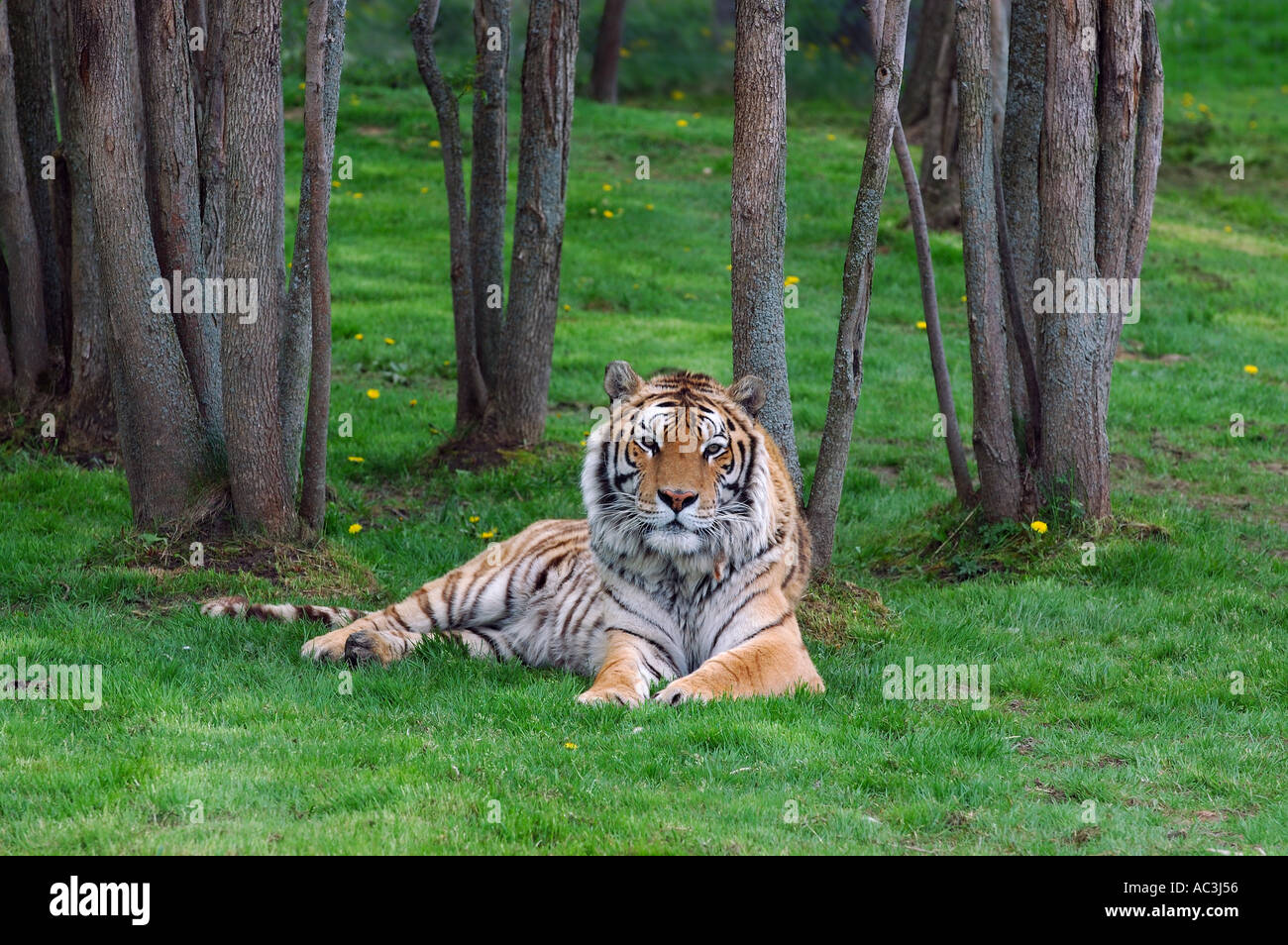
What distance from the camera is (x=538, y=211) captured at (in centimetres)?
994

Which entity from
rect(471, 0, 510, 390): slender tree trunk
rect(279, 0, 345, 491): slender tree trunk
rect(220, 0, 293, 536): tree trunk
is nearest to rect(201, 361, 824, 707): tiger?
rect(220, 0, 293, 536): tree trunk

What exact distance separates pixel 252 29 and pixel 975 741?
199 inches

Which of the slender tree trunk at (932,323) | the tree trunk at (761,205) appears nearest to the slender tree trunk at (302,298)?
the tree trunk at (761,205)

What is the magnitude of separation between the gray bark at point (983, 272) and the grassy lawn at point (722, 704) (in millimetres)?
430

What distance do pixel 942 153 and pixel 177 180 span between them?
10.5 metres

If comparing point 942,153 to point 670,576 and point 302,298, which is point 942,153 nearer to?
point 302,298

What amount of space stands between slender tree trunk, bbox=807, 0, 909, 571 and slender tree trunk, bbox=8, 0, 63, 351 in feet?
18.9

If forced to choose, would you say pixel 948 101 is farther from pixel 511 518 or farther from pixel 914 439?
pixel 511 518

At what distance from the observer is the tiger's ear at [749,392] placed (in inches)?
261

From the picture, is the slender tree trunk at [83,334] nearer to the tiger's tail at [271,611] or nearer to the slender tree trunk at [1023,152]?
the tiger's tail at [271,611]

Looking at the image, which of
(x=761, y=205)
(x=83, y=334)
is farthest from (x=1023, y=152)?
(x=83, y=334)

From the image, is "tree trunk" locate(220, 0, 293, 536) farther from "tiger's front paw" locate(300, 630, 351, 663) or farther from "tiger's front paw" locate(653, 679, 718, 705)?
"tiger's front paw" locate(653, 679, 718, 705)
